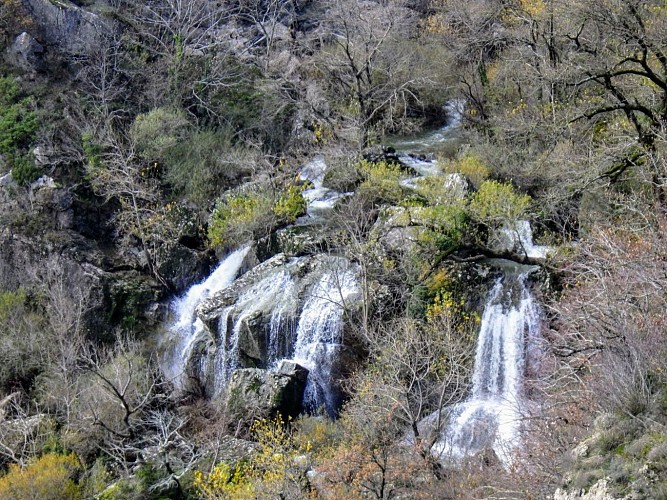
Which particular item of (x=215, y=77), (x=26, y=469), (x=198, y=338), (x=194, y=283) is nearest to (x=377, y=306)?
(x=198, y=338)

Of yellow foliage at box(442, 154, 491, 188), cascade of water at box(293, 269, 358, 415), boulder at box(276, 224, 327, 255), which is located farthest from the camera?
A: yellow foliage at box(442, 154, 491, 188)

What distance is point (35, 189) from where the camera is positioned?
24.5 meters

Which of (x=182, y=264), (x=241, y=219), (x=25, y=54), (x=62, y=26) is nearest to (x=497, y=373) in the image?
(x=241, y=219)

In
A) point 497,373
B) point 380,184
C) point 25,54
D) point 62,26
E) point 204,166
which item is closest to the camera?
point 497,373

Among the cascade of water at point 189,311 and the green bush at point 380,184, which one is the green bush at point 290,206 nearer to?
the cascade of water at point 189,311

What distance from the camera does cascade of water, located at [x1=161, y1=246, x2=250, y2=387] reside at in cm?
2173

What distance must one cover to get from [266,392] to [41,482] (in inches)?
225

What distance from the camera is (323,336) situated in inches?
744

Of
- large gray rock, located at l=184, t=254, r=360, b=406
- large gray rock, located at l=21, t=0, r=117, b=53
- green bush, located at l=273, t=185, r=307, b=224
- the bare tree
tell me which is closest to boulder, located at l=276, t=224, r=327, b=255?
large gray rock, located at l=184, t=254, r=360, b=406

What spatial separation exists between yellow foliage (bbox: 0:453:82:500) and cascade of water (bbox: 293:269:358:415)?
6237mm

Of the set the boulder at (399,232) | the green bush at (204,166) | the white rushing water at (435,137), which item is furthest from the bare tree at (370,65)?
the boulder at (399,232)

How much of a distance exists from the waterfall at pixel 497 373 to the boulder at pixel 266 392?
430cm

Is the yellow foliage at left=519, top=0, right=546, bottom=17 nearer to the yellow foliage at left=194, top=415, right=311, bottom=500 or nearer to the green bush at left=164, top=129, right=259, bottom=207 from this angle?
the green bush at left=164, top=129, right=259, bottom=207

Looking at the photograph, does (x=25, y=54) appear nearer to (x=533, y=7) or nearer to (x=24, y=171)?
(x=24, y=171)
